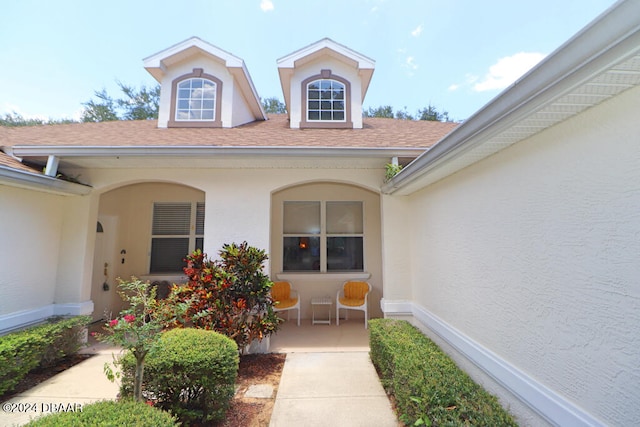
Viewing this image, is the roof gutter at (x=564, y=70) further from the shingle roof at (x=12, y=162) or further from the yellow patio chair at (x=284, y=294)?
the shingle roof at (x=12, y=162)

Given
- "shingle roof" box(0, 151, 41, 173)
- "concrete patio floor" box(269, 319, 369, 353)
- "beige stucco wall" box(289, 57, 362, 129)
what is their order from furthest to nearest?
"beige stucco wall" box(289, 57, 362, 129) < "concrete patio floor" box(269, 319, 369, 353) < "shingle roof" box(0, 151, 41, 173)

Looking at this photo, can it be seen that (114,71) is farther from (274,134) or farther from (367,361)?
(367,361)

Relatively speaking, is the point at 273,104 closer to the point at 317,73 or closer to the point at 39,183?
the point at 317,73

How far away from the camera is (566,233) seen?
1.70 meters

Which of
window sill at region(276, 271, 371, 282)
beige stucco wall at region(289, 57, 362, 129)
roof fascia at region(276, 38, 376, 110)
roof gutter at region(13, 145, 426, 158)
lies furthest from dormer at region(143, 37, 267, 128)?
window sill at region(276, 271, 371, 282)

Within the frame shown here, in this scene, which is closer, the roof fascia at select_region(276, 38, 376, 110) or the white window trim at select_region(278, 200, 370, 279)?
the roof fascia at select_region(276, 38, 376, 110)

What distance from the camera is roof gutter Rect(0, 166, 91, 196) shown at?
3596 millimetres

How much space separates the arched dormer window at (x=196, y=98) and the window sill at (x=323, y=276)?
13.1 ft

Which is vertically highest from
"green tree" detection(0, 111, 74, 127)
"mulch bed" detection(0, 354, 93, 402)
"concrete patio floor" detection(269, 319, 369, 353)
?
"green tree" detection(0, 111, 74, 127)

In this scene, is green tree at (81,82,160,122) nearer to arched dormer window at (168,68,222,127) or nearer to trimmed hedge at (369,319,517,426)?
arched dormer window at (168,68,222,127)

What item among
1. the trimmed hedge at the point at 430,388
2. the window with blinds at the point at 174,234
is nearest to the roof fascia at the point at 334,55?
the window with blinds at the point at 174,234

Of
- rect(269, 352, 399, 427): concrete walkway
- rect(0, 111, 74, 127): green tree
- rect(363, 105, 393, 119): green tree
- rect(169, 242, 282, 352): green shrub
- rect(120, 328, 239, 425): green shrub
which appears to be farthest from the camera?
rect(363, 105, 393, 119): green tree

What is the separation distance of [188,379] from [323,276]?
4.22 metres

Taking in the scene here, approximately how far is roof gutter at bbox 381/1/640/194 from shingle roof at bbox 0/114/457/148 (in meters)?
2.62
